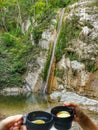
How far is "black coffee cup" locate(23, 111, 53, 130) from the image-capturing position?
192 cm

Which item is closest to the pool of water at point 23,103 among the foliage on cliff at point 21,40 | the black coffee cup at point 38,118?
the foliage on cliff at point 21,40

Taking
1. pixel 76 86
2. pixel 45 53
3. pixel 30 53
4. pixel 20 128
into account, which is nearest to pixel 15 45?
pixel 30 53

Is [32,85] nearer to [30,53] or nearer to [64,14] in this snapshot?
[30,53]

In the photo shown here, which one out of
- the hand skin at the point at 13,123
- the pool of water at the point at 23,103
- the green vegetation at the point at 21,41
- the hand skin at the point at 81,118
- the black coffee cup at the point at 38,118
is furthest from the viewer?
the green vegetation at the point at 21,41

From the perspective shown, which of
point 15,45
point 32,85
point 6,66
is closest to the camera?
point 32,85

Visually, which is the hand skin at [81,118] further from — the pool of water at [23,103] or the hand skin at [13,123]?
the pool of water at [23,103]

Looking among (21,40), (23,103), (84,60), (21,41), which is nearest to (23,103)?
(23,103)

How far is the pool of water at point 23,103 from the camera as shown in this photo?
1082cm

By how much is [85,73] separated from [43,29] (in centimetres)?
454

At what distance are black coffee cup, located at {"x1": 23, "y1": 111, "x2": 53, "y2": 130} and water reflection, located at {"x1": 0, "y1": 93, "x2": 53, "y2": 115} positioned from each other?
8430 mm

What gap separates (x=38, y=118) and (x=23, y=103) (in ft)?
32.5

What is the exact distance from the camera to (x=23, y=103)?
39.0 ft

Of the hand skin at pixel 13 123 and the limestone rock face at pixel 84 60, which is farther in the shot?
the limestone rock face at pixel 84 60

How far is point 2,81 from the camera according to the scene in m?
13.9
